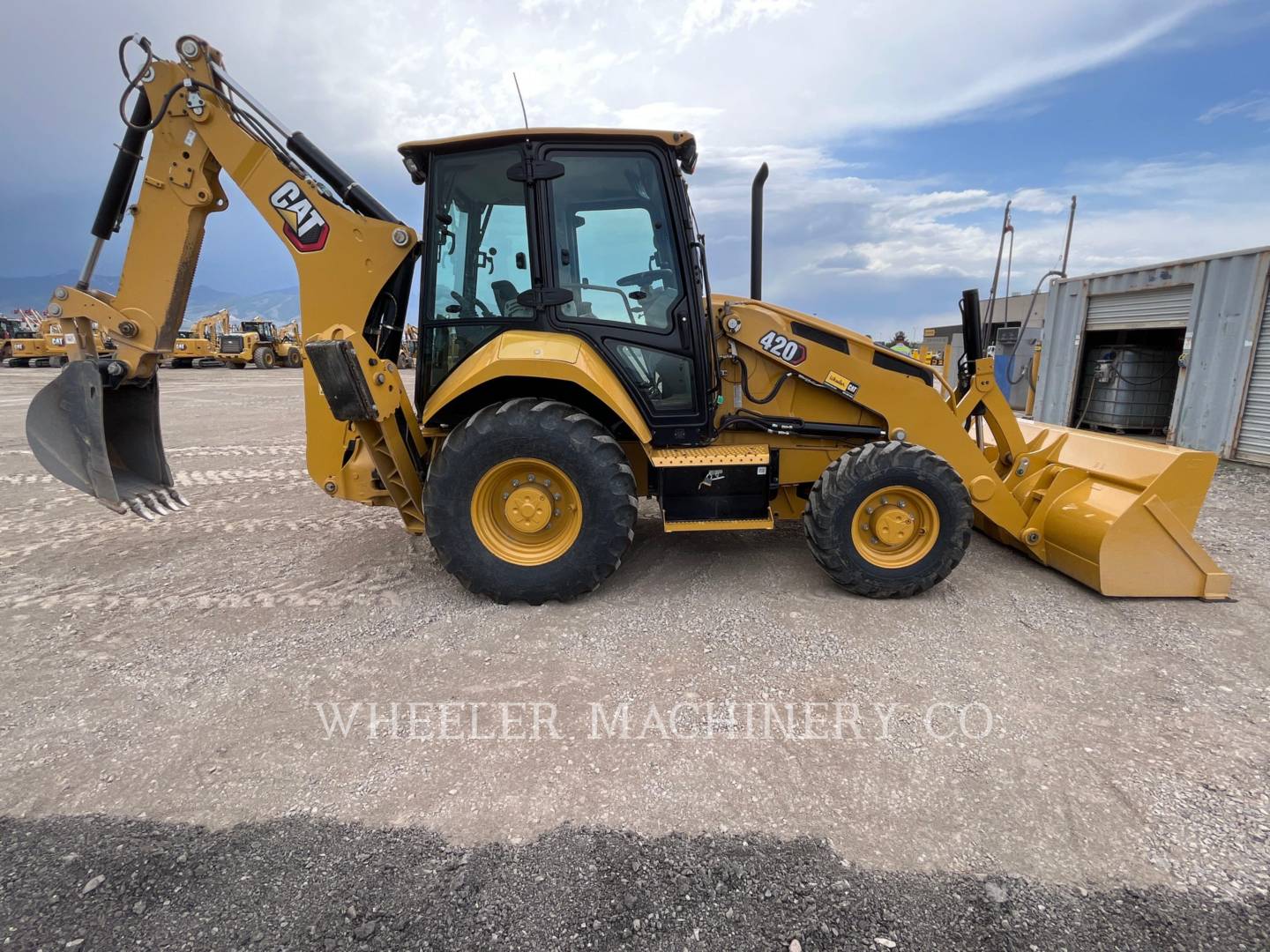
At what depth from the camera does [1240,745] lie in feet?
7.95

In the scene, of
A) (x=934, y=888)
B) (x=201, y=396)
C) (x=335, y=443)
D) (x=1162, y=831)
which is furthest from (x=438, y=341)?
(x=201, y=396)

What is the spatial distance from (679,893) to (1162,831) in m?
1.56

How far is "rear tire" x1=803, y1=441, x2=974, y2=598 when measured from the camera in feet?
11.8

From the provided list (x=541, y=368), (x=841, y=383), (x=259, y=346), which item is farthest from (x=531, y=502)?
(x=259, y=346)

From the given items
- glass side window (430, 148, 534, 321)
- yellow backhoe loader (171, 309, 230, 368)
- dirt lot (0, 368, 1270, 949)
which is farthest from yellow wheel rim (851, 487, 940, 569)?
yellow backhoe loader (171, 309, 230, 368)

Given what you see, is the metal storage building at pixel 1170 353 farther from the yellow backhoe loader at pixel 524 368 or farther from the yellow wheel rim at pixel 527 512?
the yellow wheel rim at pixel 527 512

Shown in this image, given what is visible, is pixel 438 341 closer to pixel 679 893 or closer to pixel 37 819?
pixel 37 819

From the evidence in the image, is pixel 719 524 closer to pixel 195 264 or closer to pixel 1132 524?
pixel 1132 524

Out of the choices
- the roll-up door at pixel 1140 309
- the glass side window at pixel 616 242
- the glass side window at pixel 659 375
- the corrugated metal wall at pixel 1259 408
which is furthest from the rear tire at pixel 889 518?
the roll-up door at pixel 1140 309

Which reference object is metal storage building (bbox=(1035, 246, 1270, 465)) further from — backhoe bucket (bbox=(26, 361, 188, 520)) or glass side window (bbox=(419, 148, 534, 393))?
backhoe bucket (bbox=(26, 361, 188, 520))

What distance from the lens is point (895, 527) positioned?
3676mm

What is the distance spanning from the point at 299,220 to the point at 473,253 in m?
1.02

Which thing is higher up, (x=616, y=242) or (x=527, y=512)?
(x=616, y=242)

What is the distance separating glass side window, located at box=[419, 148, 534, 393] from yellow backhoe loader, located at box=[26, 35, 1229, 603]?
0.04ft
